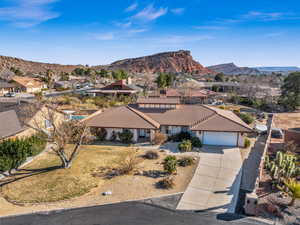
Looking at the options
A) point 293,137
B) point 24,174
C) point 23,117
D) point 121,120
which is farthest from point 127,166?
point 293,137

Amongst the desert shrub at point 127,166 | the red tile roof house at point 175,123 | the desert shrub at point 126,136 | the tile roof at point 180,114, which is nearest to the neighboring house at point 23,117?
the red tile roof house at point 175,123

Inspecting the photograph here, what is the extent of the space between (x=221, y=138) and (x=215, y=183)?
9.90 metres

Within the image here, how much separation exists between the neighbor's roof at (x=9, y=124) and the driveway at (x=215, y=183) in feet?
64.1

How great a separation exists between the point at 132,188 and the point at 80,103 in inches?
1587

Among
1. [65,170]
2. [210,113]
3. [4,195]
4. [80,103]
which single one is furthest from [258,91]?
[4,195]

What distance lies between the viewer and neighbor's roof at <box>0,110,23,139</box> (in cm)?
2174

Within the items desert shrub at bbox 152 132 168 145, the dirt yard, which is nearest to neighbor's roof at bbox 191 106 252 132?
desert shrub at bbox 152 132 168 145

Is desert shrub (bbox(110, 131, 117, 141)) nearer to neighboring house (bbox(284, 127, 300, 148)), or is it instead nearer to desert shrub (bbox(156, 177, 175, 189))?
desert shrub (bbox(156, 177, 175, 189))

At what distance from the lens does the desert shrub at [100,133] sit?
90.6ft

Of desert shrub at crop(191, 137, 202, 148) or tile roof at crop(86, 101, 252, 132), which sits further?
tile roof at crop(86, 101, 252, 132)

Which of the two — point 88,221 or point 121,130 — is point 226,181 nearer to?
point 88,221

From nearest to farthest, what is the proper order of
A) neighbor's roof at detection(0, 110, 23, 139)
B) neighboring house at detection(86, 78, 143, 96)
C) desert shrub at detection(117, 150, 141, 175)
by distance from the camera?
desert shrub at detection(117, 150, 141, 175)
neighbor's roof at detection(0, 110, 23, 139)
neighboring house at detection(86, 78, 143, 96)

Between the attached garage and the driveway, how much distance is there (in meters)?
2.03

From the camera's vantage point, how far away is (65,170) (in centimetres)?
1920
